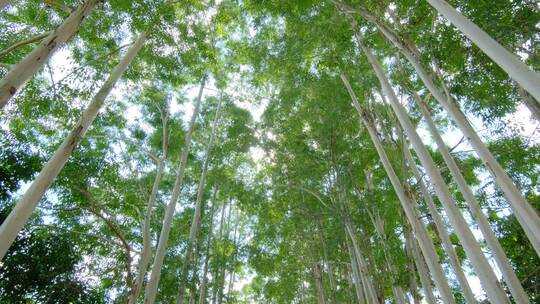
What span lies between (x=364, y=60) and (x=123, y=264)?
20.0 feet

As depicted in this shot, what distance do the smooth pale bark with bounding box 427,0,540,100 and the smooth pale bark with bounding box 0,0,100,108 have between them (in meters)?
3.67

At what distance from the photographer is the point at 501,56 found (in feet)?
7.82

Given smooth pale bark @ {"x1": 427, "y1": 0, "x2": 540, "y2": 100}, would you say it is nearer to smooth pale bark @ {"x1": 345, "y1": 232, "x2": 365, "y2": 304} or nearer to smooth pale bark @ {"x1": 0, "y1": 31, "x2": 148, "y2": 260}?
smooth pale bark @ {"x1": 0, "y1": 31, "x2": 148, "y2": 260}

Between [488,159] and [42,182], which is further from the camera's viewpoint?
[488,159]

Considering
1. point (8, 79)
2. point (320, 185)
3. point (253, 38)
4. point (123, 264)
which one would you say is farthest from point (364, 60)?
point (123, 264)

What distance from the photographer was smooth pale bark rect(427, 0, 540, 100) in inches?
85.0

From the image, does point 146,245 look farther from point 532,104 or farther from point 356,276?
point 532,104

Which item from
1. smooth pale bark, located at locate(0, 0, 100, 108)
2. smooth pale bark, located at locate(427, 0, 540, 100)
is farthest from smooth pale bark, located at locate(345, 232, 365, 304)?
→ smooth pale bark, located at locate(0, 0, 100, 108)

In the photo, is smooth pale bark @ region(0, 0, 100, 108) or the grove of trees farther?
the grove of trees

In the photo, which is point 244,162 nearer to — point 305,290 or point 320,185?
point 320,185

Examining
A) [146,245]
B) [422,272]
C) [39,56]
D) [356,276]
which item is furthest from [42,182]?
[356,276]

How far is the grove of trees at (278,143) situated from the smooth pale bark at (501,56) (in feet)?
0.05

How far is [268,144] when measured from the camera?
27.4 feet

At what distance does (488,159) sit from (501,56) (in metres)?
1.43
